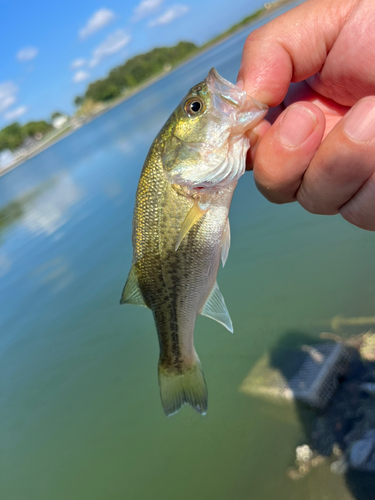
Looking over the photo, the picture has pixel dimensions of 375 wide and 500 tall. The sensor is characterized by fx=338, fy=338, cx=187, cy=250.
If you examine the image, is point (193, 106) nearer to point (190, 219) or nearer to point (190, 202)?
point (190, 202)

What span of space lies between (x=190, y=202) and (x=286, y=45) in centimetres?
127

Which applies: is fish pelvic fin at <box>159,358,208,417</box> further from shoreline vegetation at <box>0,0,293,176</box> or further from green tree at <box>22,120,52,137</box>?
green tree at <box>22,120,52,137</box>

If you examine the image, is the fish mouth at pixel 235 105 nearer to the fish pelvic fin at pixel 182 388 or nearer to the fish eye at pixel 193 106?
the fish eye at pixel 193 106

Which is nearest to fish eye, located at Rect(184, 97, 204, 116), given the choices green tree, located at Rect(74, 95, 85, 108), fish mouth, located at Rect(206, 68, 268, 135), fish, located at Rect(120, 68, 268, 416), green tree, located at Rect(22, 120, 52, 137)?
fish, located at Rect(120, 68, 268, 416)

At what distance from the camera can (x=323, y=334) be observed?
5.37 m

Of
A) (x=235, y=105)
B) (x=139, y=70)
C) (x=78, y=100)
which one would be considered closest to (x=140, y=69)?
(x=139, y=70)

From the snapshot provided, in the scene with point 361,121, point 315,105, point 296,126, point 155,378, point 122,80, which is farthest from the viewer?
point 122,80

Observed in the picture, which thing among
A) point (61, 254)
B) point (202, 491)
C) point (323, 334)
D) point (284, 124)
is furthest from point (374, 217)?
point (61, 254)

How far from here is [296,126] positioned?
2154 millimetres

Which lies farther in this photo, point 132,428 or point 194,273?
point 132,428

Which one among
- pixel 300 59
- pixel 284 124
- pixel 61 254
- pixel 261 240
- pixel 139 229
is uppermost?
pixel 300 59

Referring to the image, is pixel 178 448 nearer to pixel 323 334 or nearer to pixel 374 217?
pixel 323 334

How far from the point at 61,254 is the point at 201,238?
36.4ft

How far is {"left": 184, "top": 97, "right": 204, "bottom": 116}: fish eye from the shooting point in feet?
8.24
